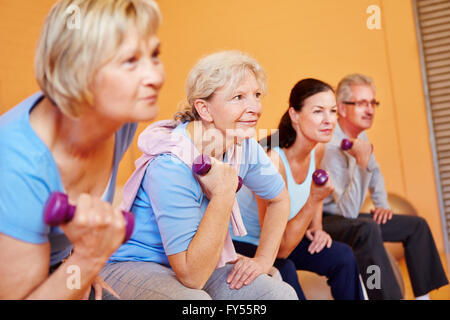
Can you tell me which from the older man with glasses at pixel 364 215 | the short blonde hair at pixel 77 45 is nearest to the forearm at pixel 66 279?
the short blonde hair at pixel 77 45

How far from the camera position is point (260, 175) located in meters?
1.53

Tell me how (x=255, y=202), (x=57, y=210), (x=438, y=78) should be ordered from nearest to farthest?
1. (x=57, y=210)
2. (x=255, y=202)
3. (x=438, y=78)

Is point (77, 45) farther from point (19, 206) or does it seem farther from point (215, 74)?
point (215, 74)

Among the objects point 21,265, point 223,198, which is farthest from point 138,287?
point 21,265

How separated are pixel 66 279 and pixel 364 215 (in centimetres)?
186

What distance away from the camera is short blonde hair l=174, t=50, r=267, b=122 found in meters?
1.36

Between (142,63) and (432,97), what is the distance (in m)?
2.87

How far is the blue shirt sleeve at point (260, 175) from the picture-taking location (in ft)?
4.98

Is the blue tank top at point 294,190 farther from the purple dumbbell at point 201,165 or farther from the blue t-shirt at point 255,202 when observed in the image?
the purple dumbbell at point 201,165

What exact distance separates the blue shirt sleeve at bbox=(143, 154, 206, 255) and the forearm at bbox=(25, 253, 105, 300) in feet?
1.14

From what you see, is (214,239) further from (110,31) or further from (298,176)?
(298,176)

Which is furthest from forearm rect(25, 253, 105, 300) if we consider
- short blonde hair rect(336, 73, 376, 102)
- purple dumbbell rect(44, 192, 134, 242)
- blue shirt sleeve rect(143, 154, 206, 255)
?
short blonde hair rect(336, 73, 376, 102)

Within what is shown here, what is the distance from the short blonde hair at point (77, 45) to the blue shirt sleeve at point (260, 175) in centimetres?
78

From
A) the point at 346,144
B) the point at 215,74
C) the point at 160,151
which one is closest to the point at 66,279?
the point at 160,151
